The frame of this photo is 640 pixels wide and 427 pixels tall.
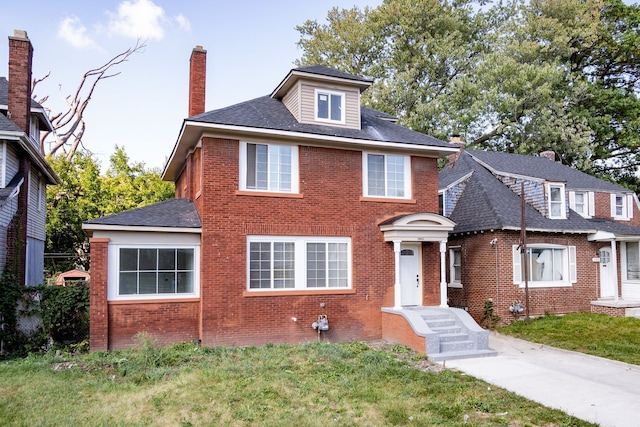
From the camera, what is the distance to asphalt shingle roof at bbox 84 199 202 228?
38.4 feet

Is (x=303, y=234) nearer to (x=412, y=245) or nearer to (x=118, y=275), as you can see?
(x=412, y=245)

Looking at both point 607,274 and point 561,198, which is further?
point 607,274

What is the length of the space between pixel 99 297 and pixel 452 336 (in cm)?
888

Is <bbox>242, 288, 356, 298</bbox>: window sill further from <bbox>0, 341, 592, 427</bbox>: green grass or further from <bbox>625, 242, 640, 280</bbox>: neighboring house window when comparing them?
<bbox>625, 242, 640, 280</bbox>: neighboring house window

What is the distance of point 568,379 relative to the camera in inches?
374

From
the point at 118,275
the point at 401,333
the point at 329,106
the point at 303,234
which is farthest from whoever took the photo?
the point at 329,106

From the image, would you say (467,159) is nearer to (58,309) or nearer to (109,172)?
(58,309)

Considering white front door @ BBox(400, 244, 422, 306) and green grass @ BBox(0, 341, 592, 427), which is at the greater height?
white front door @ BBox(400, 244, 422, 306)

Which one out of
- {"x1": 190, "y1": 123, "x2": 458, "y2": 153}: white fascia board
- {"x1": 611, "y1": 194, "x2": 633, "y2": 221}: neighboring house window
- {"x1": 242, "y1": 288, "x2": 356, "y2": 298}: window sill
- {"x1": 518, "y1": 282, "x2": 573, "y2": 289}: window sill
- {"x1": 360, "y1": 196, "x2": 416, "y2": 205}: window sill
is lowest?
{"x1": 518, "y1": 282, "x2": 573, "y2": 289}: window sill

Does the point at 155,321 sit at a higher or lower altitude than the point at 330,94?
lower

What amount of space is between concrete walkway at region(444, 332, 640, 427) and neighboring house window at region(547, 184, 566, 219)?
694 cm

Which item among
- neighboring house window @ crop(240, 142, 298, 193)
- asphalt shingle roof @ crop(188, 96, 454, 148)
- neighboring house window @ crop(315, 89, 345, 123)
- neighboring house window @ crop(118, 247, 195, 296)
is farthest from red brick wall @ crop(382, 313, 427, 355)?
neighboring house window @ crop(315, 89, 345, 123)

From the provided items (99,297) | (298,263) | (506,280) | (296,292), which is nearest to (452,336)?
(296,292)

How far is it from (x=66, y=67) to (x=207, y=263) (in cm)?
2713
